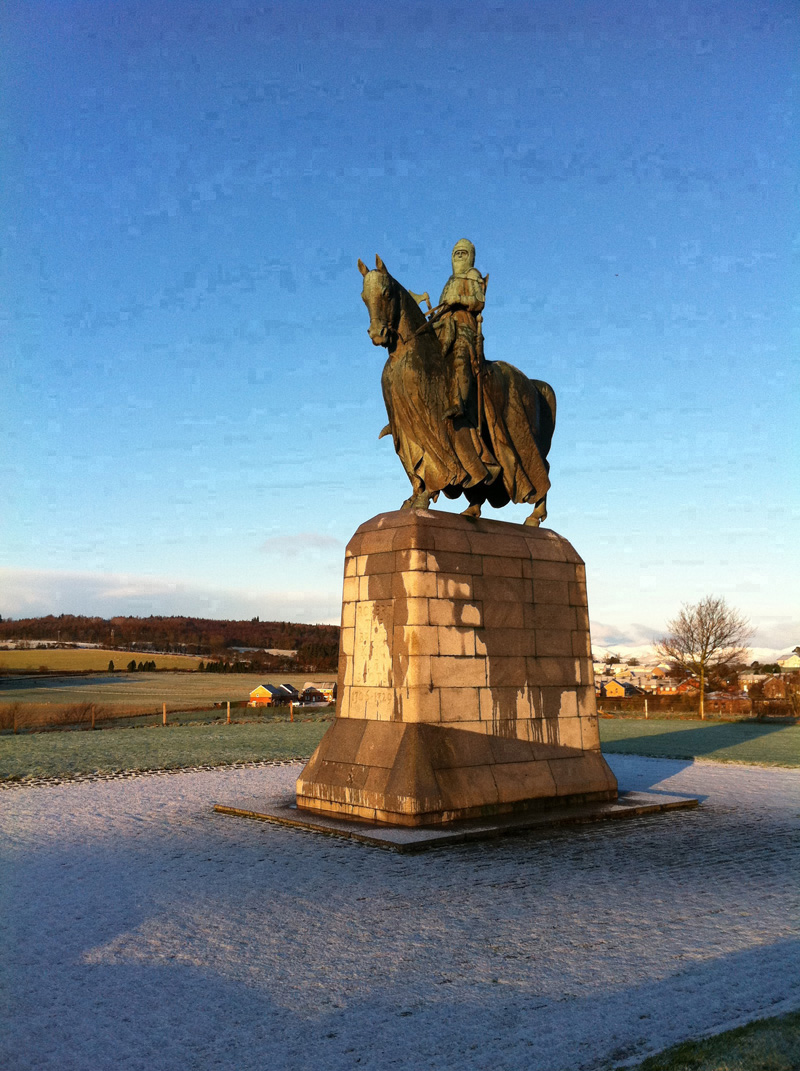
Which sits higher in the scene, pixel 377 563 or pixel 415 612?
pixel 377 563

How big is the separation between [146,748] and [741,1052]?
18750mm

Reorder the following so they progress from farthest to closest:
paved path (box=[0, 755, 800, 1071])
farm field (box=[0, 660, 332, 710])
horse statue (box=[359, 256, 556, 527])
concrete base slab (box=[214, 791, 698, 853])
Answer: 1. farm field (box=[0, 660, 332, 710])
2. horse statue (box=[359, 256, 556, 527])
3. concrete base slab (box=[214, 791, 698, 853])
4. paved path (box=[0, 755, 800, 1071])

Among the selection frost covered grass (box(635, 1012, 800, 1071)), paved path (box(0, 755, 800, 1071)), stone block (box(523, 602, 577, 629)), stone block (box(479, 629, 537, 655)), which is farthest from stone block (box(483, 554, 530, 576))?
frost covered grass (box(635, 1012, 800, 1071))

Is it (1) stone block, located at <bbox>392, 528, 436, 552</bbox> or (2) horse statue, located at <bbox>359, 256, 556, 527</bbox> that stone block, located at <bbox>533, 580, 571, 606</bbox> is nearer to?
(2) horse statue, located at <bbox>359, 256, 556, 527</bbox>

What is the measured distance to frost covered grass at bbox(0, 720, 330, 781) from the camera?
55.4ft

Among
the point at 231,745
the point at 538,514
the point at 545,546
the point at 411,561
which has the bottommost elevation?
the point at 231,745

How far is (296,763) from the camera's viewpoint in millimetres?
18109

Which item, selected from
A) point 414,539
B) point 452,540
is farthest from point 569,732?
point 414,539

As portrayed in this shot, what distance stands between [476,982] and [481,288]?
31.7 ft

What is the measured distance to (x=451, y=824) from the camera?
9.98m

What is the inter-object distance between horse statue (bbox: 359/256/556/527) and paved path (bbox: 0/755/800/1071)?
4.99 m

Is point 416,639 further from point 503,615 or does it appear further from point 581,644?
point 581,644

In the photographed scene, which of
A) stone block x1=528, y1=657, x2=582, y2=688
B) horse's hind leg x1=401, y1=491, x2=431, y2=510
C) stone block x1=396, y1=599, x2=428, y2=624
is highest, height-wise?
horse's hind leg x1=401, y1=491, x2=431, y2=510

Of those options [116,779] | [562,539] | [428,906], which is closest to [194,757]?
[116,779]
